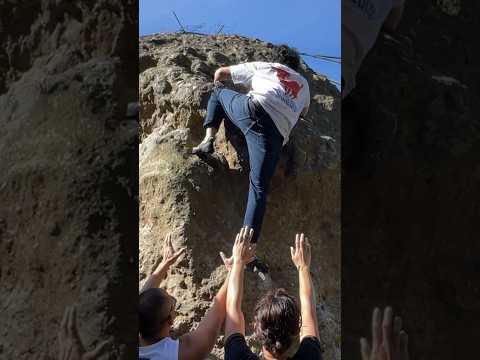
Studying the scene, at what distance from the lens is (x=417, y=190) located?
1.64 metres

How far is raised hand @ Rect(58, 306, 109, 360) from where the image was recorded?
151 cm

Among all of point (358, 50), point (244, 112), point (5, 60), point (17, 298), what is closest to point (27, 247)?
point (17, 298)

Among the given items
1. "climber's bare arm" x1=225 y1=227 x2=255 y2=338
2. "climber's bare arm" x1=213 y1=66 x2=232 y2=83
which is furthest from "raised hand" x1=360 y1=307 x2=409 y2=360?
"climber's bare arm" x1=213 y1=66 x2=232 y2=83

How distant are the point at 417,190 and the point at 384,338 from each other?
289 mm

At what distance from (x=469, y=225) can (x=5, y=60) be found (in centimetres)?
95

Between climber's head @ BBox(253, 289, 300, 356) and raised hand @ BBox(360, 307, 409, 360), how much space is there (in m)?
0.75

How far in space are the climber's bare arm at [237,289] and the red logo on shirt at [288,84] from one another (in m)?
1.34

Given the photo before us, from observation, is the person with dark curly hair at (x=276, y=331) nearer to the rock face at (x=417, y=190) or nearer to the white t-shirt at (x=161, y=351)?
the white t-shirt at (x=161, y=351)

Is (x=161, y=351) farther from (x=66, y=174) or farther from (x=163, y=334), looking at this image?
(x=66, y=174)

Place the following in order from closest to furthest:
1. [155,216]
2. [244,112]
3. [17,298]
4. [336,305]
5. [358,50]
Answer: [17,298]
[358,50]
[244,112]
[155,216]
[336,305]

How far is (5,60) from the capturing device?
A: 5.28ft

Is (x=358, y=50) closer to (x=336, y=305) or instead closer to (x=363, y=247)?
(x=363, y=247)

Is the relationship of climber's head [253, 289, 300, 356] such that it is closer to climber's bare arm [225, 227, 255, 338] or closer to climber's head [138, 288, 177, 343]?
climber's bare arm [225, 227, 255, 338]

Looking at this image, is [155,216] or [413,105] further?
[155,216]
